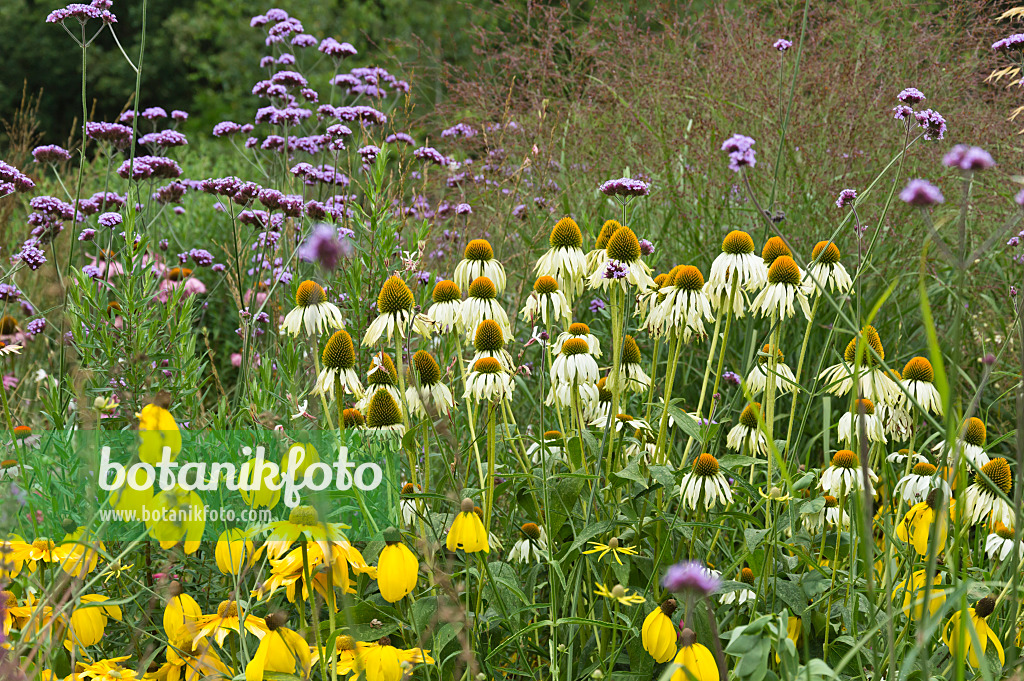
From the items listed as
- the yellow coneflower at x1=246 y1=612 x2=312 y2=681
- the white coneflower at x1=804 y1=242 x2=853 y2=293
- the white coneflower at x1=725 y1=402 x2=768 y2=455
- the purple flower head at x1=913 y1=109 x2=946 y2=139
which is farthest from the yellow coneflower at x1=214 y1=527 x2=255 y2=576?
the purple flower head at x1=913 y1=109 x2=946 y2=139

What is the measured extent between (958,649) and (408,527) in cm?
104

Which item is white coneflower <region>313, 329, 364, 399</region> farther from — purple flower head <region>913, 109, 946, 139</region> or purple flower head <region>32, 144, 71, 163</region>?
purple flower head <region>32, 144, 71, 163</region>

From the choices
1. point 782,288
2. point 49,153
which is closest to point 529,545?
point 782,288

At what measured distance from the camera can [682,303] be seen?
62.6 inches

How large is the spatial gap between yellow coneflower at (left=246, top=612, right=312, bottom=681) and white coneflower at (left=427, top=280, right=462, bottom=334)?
0.67 m

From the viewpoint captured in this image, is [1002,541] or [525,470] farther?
[525,470]

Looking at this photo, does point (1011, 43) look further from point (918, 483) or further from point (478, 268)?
point (478, 268)

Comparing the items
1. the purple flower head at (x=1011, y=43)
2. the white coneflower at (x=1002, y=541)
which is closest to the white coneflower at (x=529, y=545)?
the white coneflower at (x=1002, y=541)

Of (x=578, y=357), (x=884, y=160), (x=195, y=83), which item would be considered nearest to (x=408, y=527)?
(x=578, y=357)

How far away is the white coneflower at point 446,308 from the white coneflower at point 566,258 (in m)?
0.19

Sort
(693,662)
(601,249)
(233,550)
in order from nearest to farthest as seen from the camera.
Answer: (693,662)
(233,550)
(601,249)

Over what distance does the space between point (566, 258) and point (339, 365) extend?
0.53 meters

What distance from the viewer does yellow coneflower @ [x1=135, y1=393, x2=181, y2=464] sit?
4.05 ft

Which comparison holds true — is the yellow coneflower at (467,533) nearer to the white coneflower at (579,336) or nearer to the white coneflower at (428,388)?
the white coneflower at (428,388)
